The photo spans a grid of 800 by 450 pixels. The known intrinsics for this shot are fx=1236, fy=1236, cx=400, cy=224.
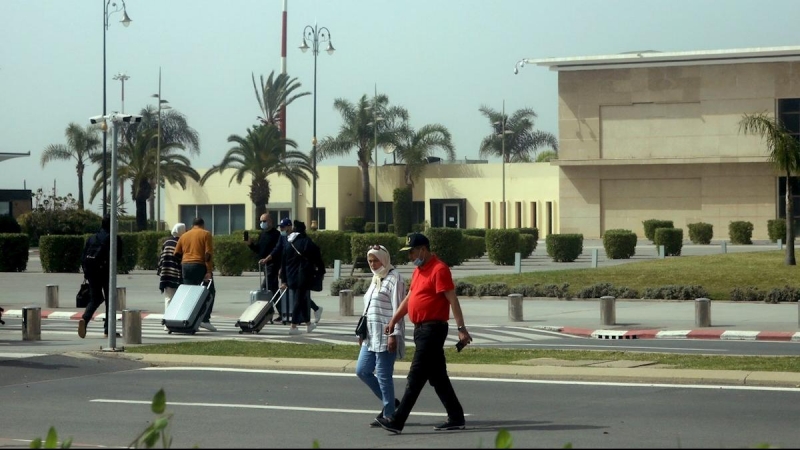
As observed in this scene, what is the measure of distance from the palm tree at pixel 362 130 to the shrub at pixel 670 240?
29695mm

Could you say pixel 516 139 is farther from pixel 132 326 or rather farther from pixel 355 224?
pixel 132 326

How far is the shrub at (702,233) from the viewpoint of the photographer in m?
59.8

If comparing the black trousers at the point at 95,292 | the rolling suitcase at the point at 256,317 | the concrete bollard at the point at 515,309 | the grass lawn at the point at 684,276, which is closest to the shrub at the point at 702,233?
the grass lawn at the point at 684,276

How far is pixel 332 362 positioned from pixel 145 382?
2439mm

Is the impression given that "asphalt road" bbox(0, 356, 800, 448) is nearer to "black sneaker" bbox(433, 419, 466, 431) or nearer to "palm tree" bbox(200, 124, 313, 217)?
"black sneaker" bbox(433, 419, 466, 431)

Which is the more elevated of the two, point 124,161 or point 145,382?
point 124,161

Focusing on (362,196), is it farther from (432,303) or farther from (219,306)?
(432,303)

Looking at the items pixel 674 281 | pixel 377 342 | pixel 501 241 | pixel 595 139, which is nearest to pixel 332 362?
pixel 377 342

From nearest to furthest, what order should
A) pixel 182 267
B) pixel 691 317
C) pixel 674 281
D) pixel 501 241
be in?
pixel 182 267
pixel 691 317
pixel 674 281
pixel 501 241

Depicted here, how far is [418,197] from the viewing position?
248ft

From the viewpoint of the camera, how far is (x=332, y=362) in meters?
15.5

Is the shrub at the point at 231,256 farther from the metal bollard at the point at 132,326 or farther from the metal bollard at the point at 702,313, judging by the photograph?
the metal bollard at the point at 132,326

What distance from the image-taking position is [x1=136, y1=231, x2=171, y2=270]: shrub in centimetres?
4012

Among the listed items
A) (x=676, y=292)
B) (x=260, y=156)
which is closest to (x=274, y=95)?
(x=260, y=156)
